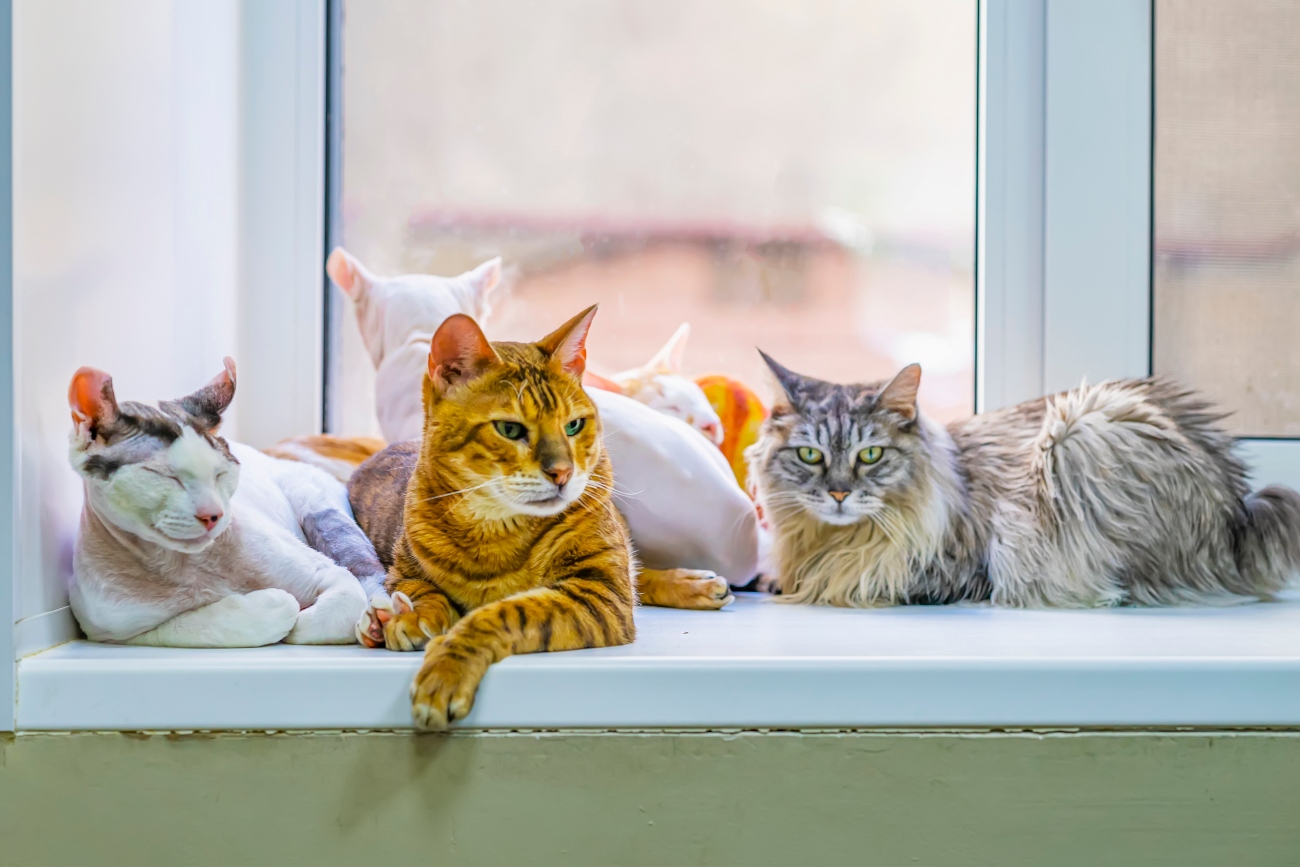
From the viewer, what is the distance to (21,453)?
81 cm

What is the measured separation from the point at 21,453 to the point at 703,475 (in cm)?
77

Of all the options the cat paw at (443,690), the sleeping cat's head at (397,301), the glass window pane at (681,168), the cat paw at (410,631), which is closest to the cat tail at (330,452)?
the sleeping cat's head at (397,301)

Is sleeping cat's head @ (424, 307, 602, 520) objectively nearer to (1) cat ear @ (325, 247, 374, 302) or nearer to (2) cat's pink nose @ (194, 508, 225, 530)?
(2) cat's pink nose @ (194, 508, 225, 530)

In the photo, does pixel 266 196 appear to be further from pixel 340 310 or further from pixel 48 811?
pixel 48 811

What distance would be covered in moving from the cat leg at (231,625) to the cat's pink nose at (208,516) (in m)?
0.08

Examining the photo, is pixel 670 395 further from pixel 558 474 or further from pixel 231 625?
pixel 231 625

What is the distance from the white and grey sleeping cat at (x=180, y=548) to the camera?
84 centimetres

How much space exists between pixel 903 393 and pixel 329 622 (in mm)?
803

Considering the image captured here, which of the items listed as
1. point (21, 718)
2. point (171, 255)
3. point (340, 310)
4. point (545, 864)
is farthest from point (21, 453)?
point (340, 310)

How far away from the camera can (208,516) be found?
862mm

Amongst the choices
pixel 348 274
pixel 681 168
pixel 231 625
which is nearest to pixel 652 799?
pixel 231 625

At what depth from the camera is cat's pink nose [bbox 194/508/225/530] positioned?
2.81ft

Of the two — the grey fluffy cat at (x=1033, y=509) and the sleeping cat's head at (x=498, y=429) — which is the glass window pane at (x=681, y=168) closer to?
the grey fluffy cat at (x=1033, y=509)

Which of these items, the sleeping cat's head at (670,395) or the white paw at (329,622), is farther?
the sleeping cat's head at (670,395)
